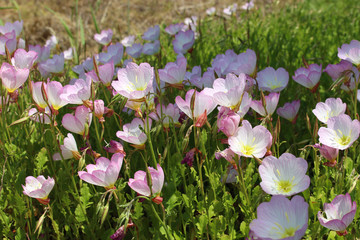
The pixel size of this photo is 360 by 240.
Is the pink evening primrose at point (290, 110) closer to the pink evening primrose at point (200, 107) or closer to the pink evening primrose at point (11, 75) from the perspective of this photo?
the pink evening primrose at point (200, 107)

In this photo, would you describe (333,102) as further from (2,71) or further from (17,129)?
(17,129)

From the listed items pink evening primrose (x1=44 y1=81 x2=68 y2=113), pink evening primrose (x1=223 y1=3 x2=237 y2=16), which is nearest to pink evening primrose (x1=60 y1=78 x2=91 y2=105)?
pink evening primrose (x1=44 y1=81 x2=68 y2=113)

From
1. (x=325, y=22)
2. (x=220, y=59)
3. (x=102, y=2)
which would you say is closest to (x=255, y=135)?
(x=220, y=59)

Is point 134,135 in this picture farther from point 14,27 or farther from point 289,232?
point 14,27

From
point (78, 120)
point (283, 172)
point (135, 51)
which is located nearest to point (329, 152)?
point (283, 172)

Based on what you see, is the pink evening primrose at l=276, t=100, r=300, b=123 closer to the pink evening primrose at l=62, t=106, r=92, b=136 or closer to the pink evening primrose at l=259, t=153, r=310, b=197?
the pink evening primrose at l=259, t=153, r=310, b=197
